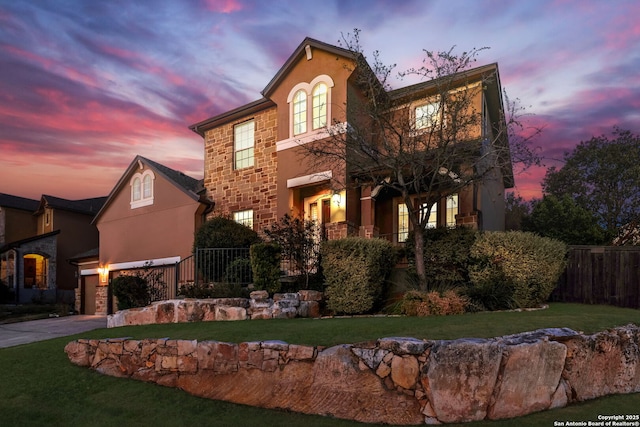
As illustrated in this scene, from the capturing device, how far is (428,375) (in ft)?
15.1

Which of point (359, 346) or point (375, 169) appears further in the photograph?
point (375, 169)

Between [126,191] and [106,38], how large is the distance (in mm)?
8481

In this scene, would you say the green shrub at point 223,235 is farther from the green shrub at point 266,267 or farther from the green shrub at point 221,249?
the green shrub at point 266,267

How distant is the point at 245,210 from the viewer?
52.0 feet

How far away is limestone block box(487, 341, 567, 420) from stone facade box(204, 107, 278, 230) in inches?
437

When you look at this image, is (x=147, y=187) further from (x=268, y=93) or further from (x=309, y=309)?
(x=309, y=309)

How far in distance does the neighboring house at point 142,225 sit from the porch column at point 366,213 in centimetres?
693

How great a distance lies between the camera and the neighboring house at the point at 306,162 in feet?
42.6

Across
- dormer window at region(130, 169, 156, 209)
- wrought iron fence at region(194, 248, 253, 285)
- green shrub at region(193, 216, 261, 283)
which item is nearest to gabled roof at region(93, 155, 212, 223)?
dormer window at region(130, 169, 156, 209)

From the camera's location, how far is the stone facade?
15.4 m

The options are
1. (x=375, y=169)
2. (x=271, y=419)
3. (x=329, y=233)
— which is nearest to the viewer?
(x=271, y=419)

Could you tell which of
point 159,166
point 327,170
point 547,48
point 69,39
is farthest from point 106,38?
point 547,48

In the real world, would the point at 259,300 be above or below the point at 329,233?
below

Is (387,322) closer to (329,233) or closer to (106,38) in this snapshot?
(329,233)
